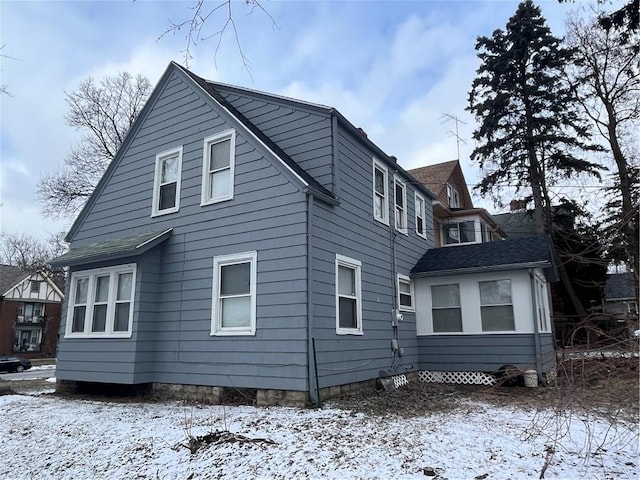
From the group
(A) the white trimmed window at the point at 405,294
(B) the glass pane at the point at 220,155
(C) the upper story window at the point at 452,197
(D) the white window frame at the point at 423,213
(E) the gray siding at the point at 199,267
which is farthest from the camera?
(C) the upper story window at the point at 452,197

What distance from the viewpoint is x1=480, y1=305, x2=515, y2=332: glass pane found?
11.7 meters

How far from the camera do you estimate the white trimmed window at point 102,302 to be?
10.2 m

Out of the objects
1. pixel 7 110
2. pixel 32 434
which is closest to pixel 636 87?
pixel 7 110

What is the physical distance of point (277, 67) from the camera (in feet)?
15.7

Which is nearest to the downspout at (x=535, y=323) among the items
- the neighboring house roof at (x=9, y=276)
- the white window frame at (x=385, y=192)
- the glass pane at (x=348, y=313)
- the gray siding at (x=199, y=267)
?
the white window frame at (x=385, y=192)

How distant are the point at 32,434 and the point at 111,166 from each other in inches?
291

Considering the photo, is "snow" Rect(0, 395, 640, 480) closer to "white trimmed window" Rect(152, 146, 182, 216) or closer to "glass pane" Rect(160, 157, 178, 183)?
"white trimmed window" Rect(152, 146, 182, 216)

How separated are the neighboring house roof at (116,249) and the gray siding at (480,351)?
25.1 feet

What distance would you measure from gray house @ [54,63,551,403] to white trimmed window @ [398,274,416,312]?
85 mm

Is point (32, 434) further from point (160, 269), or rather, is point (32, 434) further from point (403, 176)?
point (403, 176)

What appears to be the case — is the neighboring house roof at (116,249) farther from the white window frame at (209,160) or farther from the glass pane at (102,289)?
the white window frame at (209,160)

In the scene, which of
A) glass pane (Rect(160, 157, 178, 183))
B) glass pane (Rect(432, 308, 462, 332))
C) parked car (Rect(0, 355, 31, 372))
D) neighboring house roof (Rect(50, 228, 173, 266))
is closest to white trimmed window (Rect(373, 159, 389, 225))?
glass pane (Rect(432, 308, 462, 332))

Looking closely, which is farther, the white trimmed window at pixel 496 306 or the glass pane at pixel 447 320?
the glass pane at pixel 447 320

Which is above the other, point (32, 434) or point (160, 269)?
point (160, 269)
